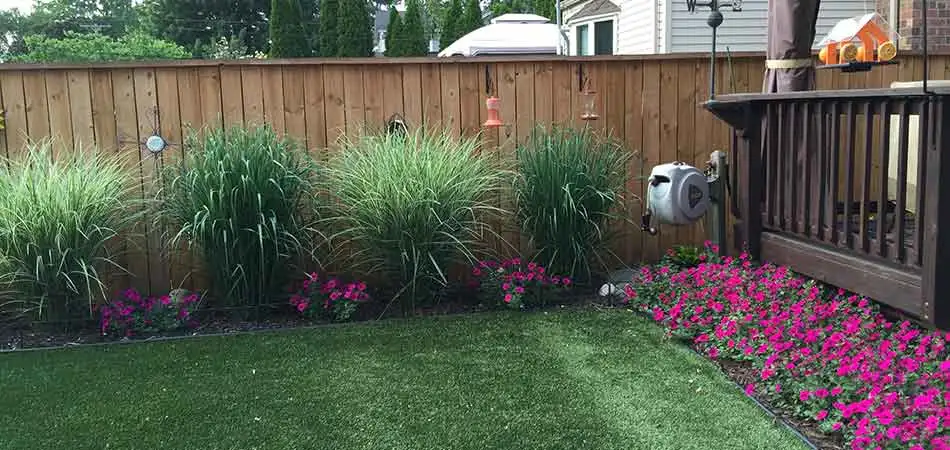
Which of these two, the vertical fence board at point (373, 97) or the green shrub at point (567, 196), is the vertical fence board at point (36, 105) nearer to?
the vertical fence board at point (373, 97)

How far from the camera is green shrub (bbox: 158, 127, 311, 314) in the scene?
404cm

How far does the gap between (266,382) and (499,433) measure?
3.58 ft

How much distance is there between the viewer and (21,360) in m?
3.73

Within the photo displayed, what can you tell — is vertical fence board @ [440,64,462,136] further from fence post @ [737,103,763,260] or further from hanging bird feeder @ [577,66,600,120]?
fence post @ [737,103,763,260]

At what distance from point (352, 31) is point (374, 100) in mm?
15724

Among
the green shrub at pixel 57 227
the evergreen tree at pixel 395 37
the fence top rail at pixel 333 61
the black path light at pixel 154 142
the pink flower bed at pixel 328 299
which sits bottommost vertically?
the pink flower bed at pixel 328 299

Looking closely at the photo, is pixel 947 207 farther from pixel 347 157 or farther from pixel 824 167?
pixel 347 157

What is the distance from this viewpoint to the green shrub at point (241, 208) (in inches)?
159

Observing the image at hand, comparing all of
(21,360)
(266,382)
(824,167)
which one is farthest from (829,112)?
(21,360)

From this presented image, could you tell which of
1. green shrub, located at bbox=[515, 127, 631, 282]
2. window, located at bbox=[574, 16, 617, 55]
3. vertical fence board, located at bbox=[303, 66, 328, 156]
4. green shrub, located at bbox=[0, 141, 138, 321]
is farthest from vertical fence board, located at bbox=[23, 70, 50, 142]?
window, located at bbox=[574, 16, 617, 55]

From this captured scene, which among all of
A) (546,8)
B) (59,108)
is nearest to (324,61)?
(59,108)

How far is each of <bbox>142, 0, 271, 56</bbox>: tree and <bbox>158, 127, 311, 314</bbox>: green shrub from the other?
23.8 m

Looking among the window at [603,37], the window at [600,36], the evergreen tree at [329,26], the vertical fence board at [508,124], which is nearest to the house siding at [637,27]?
the window at [600,36]

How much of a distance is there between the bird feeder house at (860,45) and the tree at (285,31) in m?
16.7
